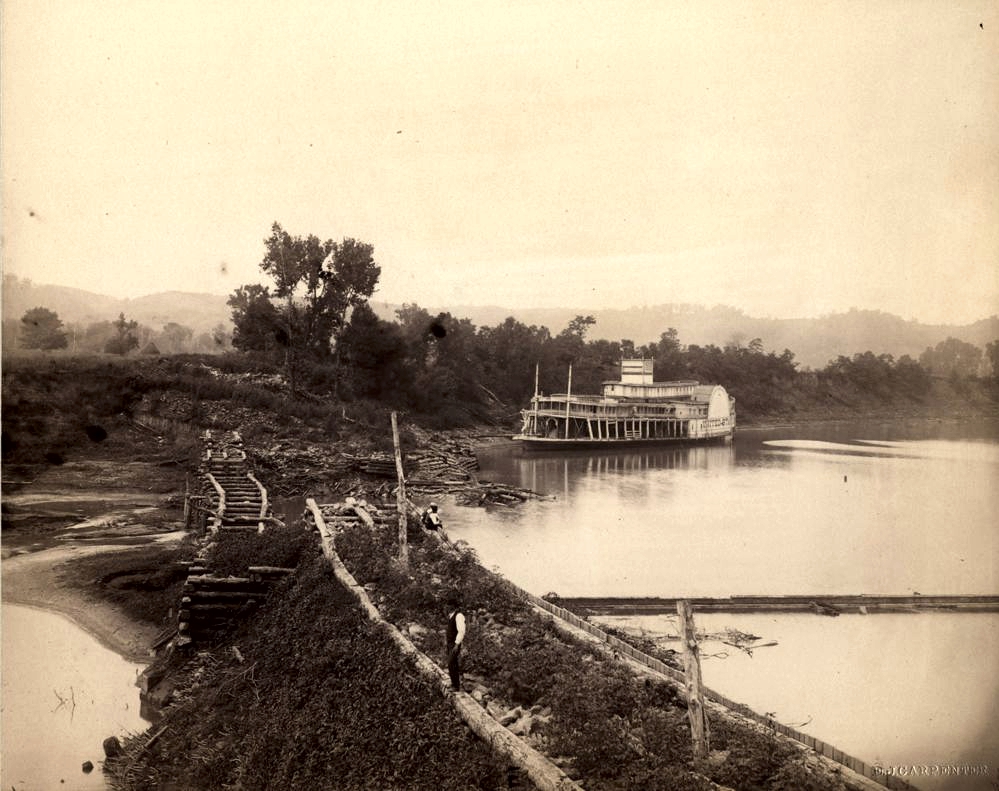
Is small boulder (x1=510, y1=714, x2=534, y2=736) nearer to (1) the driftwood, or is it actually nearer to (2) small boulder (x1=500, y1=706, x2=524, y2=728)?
(2) small boulder (x1=500, y1=706, x2=524, y2=728)

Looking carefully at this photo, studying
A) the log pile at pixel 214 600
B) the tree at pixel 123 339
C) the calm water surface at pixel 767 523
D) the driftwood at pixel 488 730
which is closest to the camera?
the driftwood at pixel 488 730

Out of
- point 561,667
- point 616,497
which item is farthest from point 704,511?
point 561,667

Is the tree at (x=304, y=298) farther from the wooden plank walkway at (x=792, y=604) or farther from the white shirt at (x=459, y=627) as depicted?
the white shirt at (x=459, y=627)

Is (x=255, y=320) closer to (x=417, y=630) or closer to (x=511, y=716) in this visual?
(x=417, y=630)

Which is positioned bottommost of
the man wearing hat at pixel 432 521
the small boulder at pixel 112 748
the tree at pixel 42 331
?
the small boulder at pixel 112 748

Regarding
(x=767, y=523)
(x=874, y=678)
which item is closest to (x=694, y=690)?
(x=874, y=678)

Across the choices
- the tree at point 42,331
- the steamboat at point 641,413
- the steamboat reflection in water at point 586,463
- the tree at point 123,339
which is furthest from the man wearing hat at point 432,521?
the steamboat at point 641,413

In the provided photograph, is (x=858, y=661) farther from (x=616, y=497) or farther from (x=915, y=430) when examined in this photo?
(x=915, y=430)
